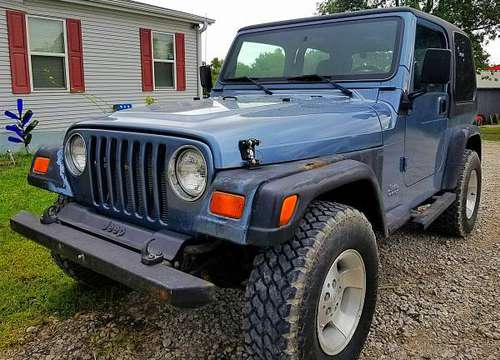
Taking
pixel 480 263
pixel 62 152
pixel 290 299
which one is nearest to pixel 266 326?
pixel 290 299

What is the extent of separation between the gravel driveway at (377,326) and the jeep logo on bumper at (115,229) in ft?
2.39

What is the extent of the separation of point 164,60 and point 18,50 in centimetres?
356

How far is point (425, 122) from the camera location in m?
3.37

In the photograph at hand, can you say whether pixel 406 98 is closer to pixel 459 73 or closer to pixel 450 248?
pixel 459 73

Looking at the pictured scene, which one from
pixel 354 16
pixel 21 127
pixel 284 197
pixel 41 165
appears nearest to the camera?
pixel 284 197

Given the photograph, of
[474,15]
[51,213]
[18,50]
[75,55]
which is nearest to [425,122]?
[51,213]

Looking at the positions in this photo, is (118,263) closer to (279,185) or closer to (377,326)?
(279,185)

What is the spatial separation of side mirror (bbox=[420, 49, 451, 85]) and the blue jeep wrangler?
1 centimetres

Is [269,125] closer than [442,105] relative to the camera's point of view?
Yes

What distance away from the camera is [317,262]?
1.90m

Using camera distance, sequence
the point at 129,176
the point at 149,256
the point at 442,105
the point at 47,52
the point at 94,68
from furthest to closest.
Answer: the point at 94,68 → the point at 47,52 → the point at 442,105 → the point at 129,176 → the point at 149,256

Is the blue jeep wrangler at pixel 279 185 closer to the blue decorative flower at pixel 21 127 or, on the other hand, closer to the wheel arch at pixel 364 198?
the wheel arch at pixel 364 198

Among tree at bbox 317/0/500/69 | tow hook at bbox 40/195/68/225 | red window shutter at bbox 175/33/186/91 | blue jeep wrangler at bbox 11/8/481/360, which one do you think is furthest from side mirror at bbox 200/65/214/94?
tree at bbox 317/0/500/69

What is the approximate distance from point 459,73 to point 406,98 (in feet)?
4.71
